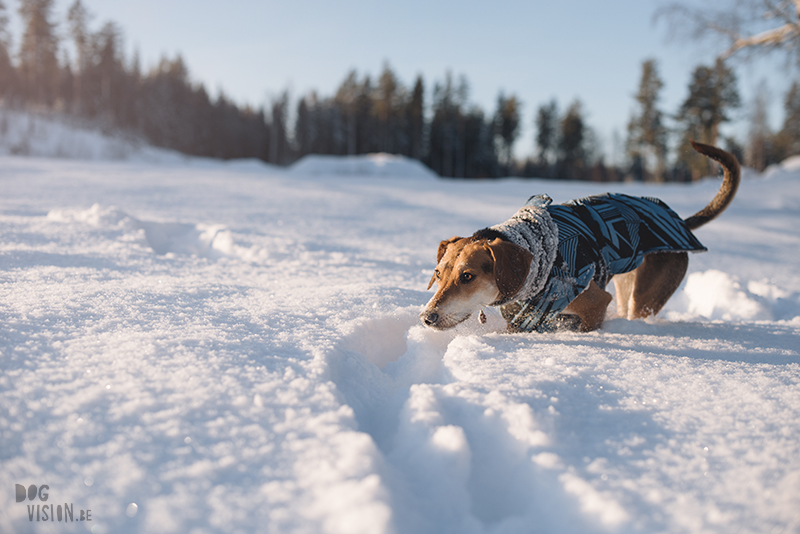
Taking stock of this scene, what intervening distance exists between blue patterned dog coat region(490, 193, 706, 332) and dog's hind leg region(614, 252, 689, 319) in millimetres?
111

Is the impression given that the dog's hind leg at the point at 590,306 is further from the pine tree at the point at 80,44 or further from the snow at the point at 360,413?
the pine tree at the point at 80,44

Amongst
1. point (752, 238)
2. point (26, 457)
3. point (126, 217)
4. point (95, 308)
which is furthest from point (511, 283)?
point (752, 238)

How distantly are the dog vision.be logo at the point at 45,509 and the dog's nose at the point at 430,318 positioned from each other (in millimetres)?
1219

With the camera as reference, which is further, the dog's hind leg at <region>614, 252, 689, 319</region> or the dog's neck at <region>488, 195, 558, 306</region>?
the dog's hind leg at <region>614, 252, 689, 319</region>

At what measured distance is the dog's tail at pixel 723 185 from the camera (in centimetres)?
260

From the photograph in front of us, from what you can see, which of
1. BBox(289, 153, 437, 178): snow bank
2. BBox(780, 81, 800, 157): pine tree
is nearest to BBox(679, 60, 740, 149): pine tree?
BBox(780, 81, 800, 157): pine tree

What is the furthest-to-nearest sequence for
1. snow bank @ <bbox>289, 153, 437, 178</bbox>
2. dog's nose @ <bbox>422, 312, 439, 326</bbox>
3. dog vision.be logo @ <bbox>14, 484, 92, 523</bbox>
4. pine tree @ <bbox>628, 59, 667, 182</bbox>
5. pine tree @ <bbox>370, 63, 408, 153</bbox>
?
1. pine tree @ <bbox>370, 63, 408, 153</bbox>
2. pine tree @ <bbox>628, 59, 667, 182</bbox>
3. snow bank @ <bbox>289, 153, 437, 178</bbox>
4. dog's nose @ <bbox>422, 312, 439, 326</bbox>
5. dog vision.be logo @ <bbox>14, 484, 92, 523</bbox>

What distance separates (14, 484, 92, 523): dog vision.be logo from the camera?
0.90 meters

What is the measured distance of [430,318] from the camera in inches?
71.8

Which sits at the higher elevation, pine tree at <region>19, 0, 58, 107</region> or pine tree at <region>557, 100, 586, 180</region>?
pine tree at <region>19, 0, 58, 107</region>

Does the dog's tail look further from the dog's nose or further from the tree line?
the tree line

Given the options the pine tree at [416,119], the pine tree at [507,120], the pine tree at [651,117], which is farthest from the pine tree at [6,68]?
the pine tree at [651,117]

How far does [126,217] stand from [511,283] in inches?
136

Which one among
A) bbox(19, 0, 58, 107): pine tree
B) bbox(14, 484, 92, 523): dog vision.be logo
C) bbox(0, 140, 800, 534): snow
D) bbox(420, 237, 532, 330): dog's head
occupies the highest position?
bbox(19, 0, 58, 107): pine tree
